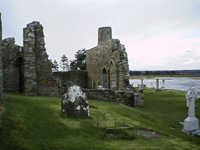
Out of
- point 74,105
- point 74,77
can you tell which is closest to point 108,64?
point 74,77

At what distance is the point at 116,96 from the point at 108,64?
7.60m

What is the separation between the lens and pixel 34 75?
16594 mm

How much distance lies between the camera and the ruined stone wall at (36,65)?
54.2 ft

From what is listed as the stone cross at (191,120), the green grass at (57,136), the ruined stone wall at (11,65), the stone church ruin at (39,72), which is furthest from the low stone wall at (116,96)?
the green grass at (57,136)

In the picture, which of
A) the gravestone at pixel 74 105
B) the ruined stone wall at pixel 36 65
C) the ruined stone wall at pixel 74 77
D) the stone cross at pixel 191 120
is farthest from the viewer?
the ruined stone wall at pixel 74 77

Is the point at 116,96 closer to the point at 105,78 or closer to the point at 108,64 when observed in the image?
the point at 108,64

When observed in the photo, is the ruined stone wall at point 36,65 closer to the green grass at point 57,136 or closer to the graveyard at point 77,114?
the graveyard at point 77,114

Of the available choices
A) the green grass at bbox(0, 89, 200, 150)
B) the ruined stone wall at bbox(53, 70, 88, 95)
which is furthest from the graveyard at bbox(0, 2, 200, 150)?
the ruined stone wall at bbox(53, 70, 88, 95)

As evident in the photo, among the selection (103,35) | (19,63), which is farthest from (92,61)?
(19,63)

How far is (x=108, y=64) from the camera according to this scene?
24.7 meters

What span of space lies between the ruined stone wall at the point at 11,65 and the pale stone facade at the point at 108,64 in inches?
326

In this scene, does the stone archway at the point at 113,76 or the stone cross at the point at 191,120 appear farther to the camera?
the stone archway at the point at 113,76

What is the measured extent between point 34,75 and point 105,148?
11.6m

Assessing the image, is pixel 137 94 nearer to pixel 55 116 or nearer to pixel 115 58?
pixel 115 58
